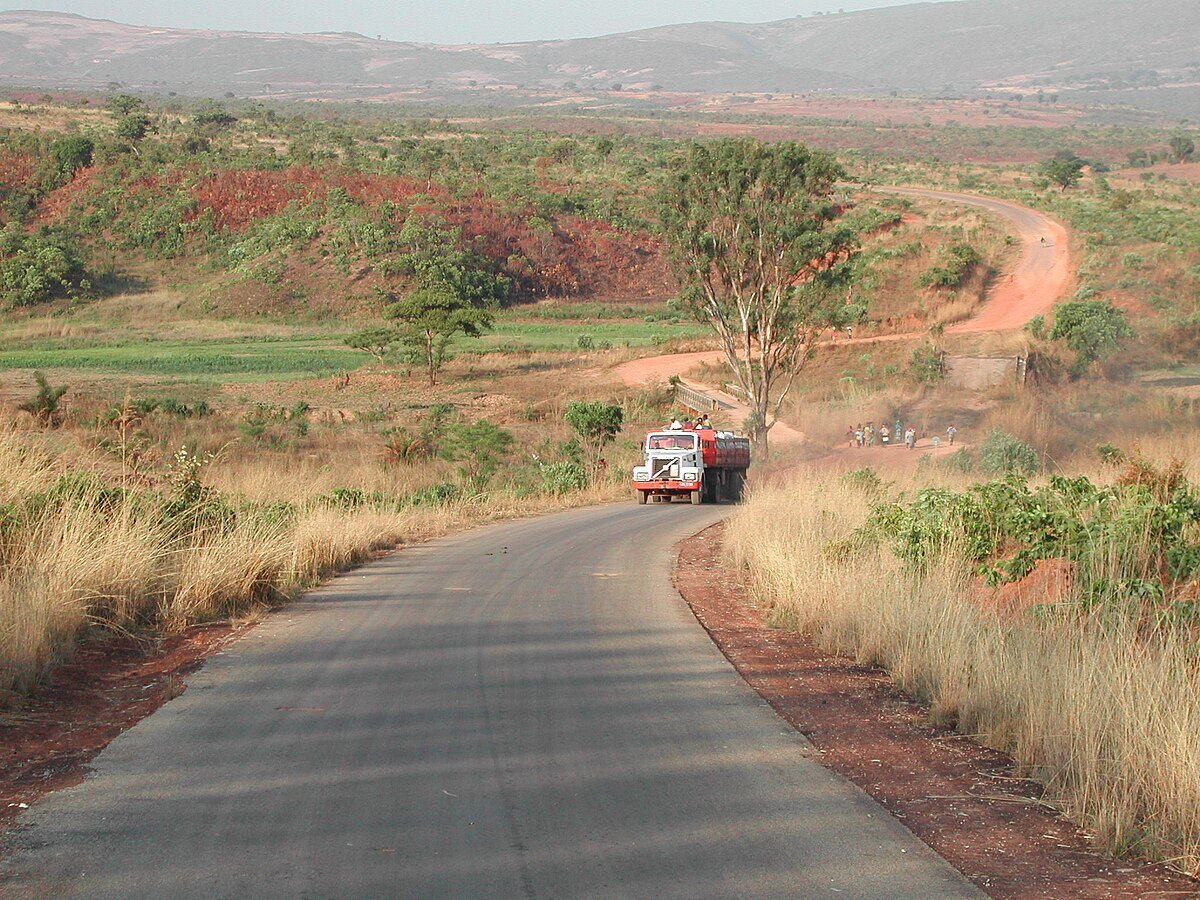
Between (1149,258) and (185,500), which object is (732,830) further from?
(1149,258)

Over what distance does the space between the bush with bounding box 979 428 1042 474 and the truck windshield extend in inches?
283

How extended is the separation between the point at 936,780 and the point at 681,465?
24.6 metres

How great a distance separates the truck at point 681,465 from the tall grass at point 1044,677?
721 inches

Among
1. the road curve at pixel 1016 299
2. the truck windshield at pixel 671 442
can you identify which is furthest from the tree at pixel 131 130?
the truck windshield at pixel 671 442

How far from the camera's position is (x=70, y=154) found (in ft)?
304

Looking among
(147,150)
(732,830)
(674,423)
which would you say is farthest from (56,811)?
(147,150)

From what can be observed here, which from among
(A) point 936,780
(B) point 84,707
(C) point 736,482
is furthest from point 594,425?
(A) point 936,780

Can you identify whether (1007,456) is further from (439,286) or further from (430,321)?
(439,286)

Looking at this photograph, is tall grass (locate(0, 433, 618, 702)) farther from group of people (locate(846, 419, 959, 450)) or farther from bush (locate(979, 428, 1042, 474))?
group of people (locate(846, 419, 959, 450))

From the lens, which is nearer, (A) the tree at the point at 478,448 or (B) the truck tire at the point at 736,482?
(B) the truck tire at the point at 736,482

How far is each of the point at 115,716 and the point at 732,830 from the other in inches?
162

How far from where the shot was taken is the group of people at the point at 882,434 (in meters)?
36.4

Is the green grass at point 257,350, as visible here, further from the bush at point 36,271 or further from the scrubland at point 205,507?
the scrubland at point 205,507

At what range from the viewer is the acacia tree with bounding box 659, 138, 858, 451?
3169 cm
